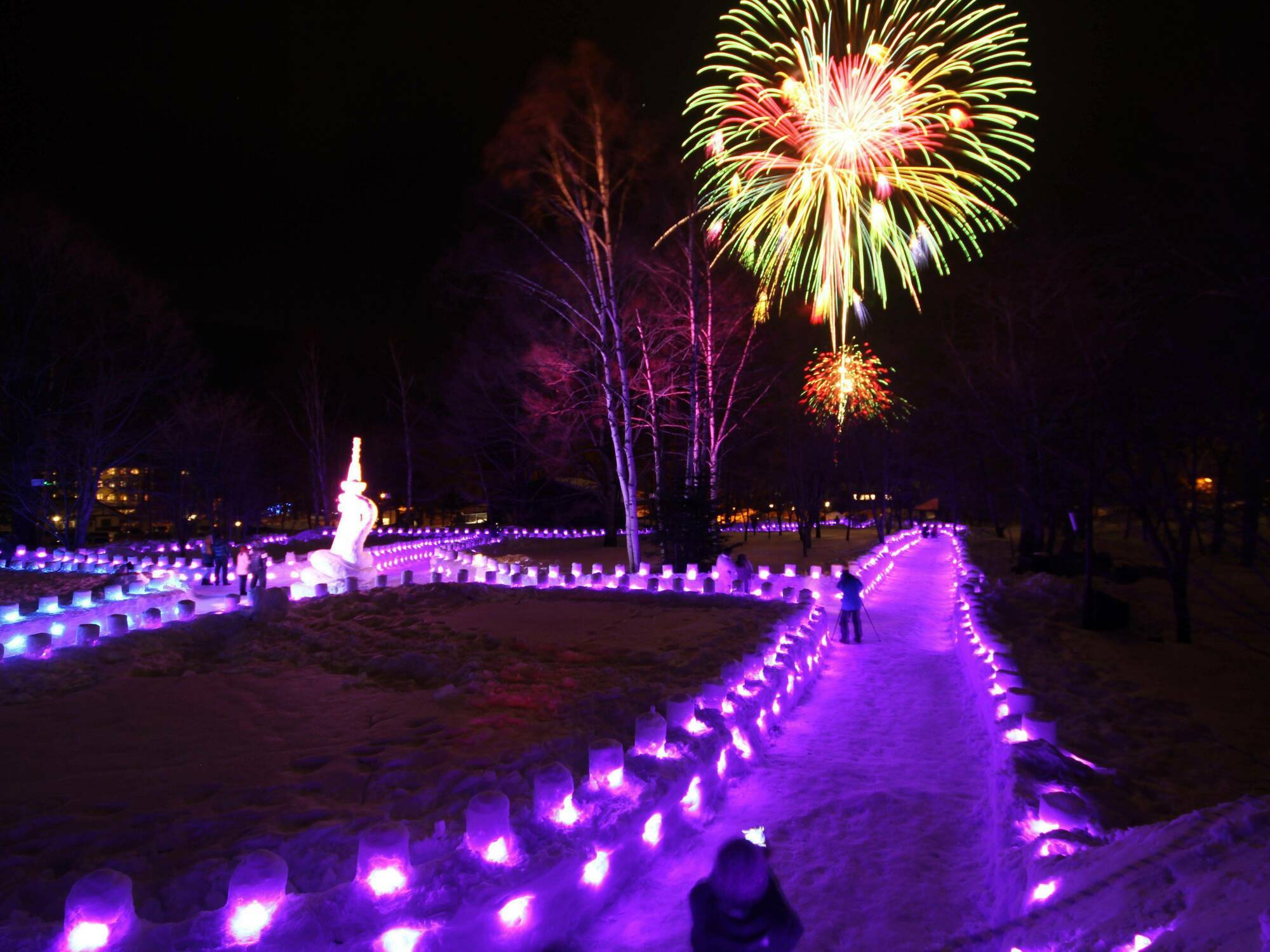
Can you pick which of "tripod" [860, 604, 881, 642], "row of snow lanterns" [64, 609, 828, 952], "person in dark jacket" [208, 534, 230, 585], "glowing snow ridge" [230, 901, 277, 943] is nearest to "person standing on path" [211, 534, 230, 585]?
"person in dark jacket" [208, 534, 230, 585]

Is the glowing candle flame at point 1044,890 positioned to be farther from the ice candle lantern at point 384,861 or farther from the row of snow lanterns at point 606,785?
the ice candle lantern at point 384,861

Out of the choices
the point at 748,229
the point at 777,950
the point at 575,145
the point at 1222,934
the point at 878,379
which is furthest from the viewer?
the point at 878,379

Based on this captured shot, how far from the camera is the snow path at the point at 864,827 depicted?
12.0 feet

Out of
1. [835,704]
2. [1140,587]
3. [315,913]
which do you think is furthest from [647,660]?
[1140,587]

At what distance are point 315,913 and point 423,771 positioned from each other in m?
2.00

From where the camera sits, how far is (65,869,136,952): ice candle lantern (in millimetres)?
2684

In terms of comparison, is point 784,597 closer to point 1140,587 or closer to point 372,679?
point 372,679

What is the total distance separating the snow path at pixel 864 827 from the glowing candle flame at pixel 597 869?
Result: 0.17 meters

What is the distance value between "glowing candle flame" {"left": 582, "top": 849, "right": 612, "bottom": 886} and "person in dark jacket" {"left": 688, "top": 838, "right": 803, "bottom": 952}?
1.17 meters

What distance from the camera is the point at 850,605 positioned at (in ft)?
33.9

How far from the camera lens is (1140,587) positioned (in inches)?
695

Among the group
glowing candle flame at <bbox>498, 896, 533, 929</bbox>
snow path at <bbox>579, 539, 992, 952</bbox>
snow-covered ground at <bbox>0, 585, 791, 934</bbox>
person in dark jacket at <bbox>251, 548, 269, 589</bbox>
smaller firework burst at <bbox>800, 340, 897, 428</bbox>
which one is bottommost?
snow path at <bbox>579, 539, 992, 952</bbox>

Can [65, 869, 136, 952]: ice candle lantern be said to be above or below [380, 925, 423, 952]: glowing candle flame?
above

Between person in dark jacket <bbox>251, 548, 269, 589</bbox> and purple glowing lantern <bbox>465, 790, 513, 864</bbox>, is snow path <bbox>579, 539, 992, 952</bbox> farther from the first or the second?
person in dark jacket <bbox>251, 548, 269, 589</bbox>
